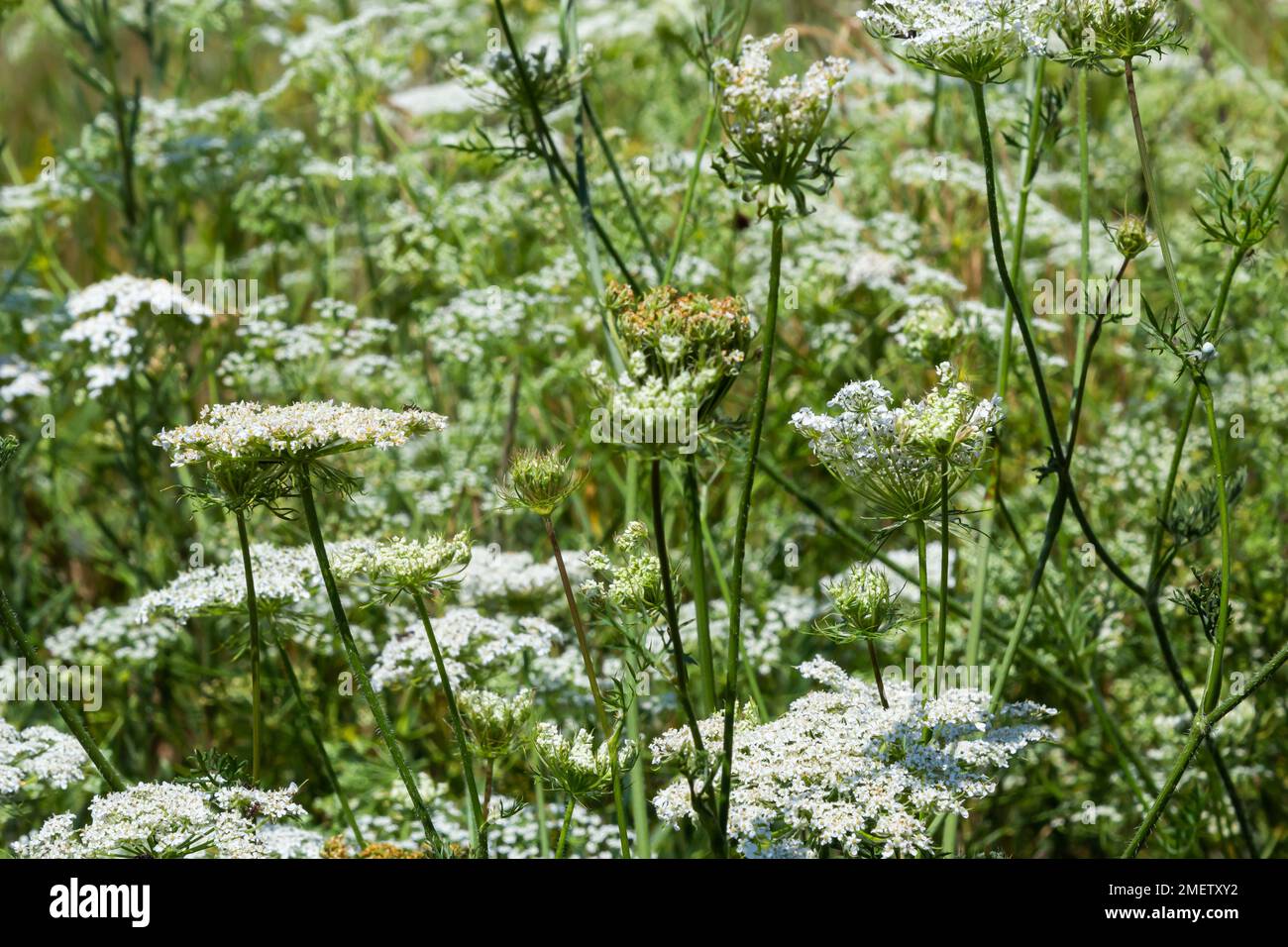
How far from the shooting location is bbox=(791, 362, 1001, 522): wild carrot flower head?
216 centimetres

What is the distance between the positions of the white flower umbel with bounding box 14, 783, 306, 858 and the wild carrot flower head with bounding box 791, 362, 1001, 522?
1188 mm

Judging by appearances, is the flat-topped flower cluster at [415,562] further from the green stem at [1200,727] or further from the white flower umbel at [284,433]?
the green stem at [1200,727]

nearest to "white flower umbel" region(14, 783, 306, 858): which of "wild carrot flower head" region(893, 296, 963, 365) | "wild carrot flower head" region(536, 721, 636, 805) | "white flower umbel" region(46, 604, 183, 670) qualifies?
"wild carrot flower head" region(536, 721, 636, 805)

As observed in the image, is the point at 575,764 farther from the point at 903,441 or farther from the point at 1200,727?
the point at 1200,727

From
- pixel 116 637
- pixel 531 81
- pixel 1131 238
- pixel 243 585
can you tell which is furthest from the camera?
pixel 116 637

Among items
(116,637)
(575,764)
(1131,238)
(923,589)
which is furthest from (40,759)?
(1131,238)

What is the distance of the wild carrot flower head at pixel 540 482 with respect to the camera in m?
2.23

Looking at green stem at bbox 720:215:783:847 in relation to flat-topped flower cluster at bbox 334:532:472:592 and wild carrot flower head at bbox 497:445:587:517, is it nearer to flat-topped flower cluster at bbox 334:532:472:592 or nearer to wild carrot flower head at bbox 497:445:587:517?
wild carrot flower head at bbox 497:445:587:517

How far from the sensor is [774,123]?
77.9 inches

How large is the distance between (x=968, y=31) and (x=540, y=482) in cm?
107

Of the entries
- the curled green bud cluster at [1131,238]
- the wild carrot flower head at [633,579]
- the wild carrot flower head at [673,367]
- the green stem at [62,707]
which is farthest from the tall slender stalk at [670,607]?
the curled green bud cluster at [1131,238]

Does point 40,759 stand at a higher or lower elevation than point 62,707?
lower
